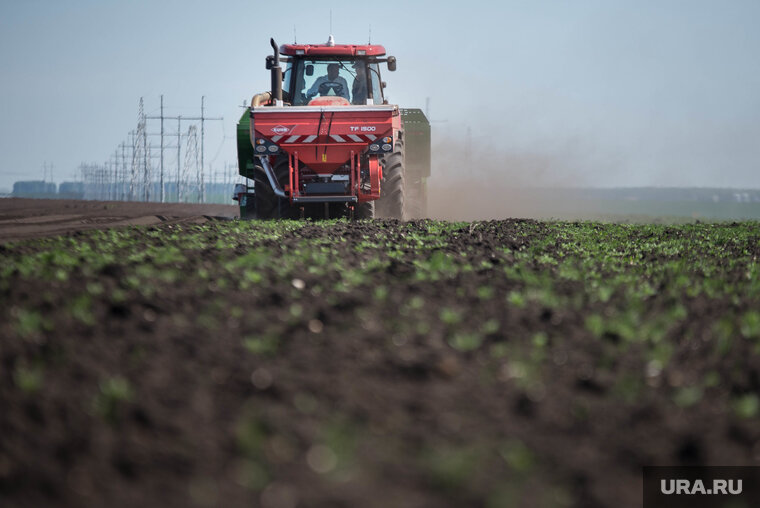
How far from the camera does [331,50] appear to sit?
17.5m

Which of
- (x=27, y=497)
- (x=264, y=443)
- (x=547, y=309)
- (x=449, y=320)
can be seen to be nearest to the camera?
(x=27, y=497)

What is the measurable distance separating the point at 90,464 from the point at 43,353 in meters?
1.51

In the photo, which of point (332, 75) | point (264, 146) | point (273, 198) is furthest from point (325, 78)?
point (273, 198)

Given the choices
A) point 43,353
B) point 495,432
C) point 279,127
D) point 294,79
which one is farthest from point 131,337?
point 294,79

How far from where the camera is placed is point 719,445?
3680mm

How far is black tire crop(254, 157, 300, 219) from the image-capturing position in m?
16.8

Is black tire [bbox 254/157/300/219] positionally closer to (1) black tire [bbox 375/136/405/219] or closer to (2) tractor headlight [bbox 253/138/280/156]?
(2) tractor headlight [bbox 253/138/280/156]

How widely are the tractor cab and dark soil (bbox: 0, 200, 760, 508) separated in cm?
1149

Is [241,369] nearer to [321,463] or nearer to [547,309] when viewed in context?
[321,463]

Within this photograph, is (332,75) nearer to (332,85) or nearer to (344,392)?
(332,85)

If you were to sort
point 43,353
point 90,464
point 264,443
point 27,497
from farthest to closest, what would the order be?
point 43,353 < point 264,443 < point 90,464 < point 27,497

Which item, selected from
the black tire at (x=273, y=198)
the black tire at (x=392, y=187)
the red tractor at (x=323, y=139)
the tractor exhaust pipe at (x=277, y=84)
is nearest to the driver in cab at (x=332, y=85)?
the red tractor at (x=323, y=139)

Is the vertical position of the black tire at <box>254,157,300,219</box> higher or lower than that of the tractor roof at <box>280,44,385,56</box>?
lower

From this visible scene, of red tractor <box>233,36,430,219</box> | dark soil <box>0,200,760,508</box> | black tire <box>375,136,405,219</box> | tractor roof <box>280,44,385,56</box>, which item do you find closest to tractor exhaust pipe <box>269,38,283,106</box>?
red tractor <box>233,36,430,219</box>
